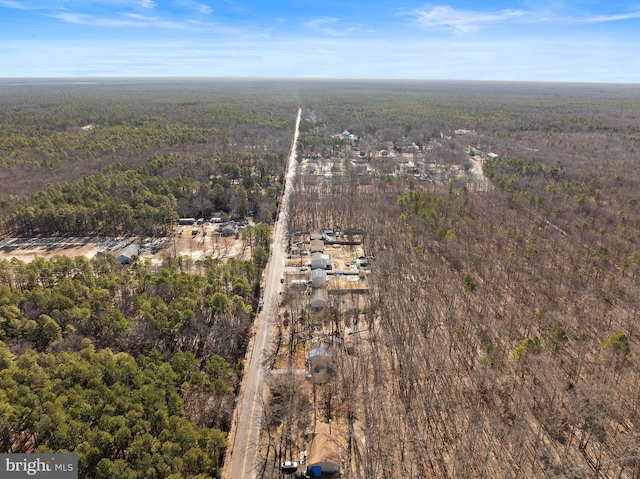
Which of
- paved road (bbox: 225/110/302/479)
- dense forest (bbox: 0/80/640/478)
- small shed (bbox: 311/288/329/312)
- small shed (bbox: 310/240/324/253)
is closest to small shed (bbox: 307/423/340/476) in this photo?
dense forest (bbox: 0/80/640/478)

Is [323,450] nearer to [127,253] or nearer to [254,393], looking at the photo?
[254,393]

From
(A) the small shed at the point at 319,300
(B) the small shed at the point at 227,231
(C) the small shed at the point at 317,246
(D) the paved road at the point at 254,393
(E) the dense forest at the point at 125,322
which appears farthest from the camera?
(B) the small shed at the point at 227,231

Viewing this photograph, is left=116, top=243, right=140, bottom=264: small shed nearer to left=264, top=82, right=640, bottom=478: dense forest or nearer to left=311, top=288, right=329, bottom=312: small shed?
left=311, top=288, right=329, bottom=312: small shed

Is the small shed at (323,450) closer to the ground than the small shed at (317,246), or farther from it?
closer to the ground

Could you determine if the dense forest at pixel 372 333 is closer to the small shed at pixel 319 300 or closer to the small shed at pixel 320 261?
the small shed at pixel 319 300

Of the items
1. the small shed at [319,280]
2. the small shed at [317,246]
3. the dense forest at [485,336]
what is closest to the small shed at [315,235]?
the small shed at [317,246]

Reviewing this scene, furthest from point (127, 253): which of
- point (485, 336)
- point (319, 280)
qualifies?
point (485, 336)
